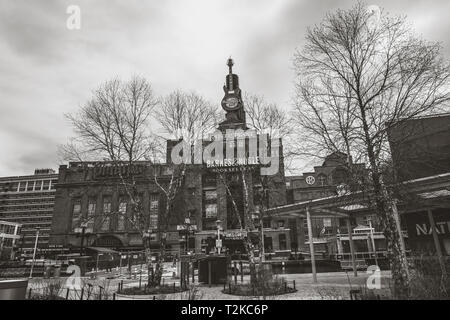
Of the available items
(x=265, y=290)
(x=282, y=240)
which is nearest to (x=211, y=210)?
(x=282, y=240)

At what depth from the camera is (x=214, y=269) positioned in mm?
16047

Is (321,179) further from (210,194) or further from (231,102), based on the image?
(231,102)

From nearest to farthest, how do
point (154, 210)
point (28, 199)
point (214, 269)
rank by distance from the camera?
point (214, 269)
point (154, 210)
point (28, 199)

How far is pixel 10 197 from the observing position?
13600cm

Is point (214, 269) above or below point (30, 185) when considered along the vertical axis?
below

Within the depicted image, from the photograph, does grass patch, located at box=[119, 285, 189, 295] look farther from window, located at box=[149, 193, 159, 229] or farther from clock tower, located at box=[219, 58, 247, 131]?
clock tower, located at box=[219, 58, 247, 131]

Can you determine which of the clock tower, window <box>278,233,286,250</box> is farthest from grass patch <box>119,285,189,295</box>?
the clock tower

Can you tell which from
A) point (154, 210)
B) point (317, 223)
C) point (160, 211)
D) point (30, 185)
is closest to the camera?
point (317, 223)

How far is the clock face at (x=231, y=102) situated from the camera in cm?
5726

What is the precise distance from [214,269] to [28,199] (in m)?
145

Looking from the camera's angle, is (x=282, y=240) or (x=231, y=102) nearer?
(x=282, y=240)

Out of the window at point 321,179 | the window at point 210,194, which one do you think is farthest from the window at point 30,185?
the window at point 321,179

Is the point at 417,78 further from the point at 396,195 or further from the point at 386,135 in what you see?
the point at 396,195
